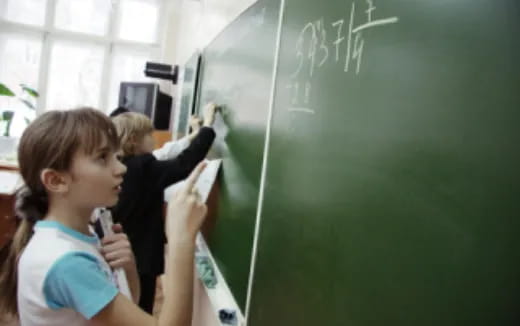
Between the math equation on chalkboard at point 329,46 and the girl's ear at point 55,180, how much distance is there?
602 millimetres

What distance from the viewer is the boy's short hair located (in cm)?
200

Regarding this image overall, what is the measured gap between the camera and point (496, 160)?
0.47 m

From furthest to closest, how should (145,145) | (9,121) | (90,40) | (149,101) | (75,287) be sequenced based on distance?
1. (90,40)
2. (9,121)
3. (149,101)
4. (145,145)
5. (75,287)

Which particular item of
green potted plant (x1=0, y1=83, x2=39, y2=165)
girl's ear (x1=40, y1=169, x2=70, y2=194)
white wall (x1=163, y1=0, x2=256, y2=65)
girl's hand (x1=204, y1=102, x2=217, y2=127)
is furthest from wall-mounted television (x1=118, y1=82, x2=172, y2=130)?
girl's ear (x1=40, y1=169, x2=70, y2=194)

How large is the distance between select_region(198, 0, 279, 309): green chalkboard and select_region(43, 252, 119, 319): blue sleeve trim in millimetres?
578

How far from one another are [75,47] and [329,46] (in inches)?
278

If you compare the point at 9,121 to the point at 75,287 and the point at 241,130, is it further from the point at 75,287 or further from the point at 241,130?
the point at 75,287

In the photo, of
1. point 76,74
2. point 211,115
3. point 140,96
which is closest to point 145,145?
point 211,115

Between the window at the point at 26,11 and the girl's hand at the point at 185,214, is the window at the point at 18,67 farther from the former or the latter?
the girl's hand at the point at 185,214

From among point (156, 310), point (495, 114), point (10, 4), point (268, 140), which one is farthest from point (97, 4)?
point (495, 114)

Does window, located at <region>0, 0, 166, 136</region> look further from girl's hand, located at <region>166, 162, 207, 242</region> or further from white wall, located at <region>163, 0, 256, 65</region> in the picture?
girl's hand, located at <region>166, 162, 207, 242</region>

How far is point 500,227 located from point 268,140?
0.82 metres

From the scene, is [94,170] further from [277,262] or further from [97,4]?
[97,4]

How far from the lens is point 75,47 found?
270 inches
